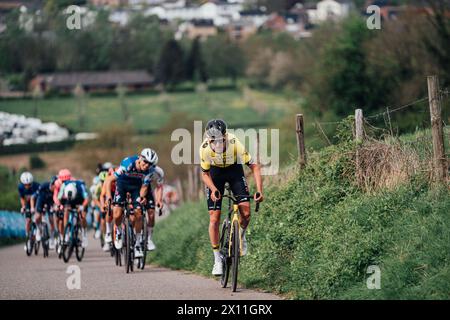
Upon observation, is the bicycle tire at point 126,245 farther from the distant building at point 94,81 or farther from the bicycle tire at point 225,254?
the distant building at point 94,81

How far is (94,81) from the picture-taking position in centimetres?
12125

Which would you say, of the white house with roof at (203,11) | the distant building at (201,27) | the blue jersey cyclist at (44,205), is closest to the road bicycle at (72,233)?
the blue jersey cyclist at (44,205)

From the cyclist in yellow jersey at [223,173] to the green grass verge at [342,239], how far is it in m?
0.78

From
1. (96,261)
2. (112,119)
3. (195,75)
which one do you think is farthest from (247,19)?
(96,261)

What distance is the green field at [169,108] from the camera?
10125cm

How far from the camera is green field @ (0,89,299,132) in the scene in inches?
3986

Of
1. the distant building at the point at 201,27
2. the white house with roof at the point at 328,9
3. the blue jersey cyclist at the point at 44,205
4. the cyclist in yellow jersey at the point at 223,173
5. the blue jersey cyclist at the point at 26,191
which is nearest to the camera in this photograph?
the cyclist in yellow jersey at the point at 223,173

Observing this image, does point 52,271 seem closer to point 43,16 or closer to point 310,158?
point 310,158

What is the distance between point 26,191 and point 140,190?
24.6 feet

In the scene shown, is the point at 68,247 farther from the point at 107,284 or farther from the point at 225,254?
the point at 225,254

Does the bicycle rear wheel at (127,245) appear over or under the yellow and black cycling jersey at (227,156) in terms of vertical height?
under

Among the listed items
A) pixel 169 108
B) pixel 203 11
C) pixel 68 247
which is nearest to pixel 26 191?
pixel 68 247

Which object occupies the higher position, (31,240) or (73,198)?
(73,198)
